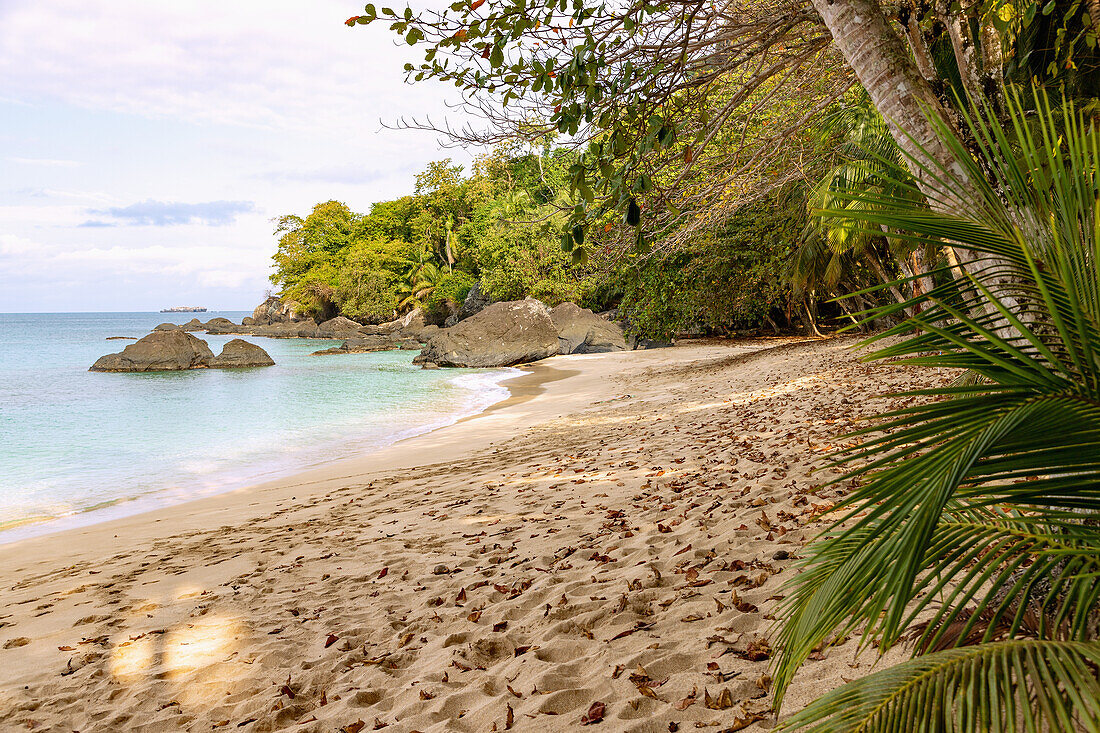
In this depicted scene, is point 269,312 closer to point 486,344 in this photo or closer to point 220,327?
point 220,327

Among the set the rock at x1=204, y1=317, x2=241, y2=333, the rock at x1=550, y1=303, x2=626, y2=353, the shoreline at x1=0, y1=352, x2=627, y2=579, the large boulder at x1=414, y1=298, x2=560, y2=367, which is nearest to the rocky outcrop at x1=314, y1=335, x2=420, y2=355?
the large boulder at x1=414, y1=298, x2=560, y2=367

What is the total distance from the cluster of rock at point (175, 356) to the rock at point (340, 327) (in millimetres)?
17711

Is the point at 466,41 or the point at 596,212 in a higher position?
the point at 466,41

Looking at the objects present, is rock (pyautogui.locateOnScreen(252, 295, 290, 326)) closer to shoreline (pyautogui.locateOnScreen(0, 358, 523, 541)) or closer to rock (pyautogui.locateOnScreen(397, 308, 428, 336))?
rock (pyautogui.locateOnScreen(397, 308, 428, 336))

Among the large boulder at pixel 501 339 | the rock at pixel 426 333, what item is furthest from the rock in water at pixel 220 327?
the large boulder at pixel 501 339

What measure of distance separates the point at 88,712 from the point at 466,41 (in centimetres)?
379

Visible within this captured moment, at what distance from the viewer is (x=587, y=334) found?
90.6 feet

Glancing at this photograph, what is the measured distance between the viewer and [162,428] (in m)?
15.5

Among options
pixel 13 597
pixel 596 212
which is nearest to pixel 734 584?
pixel 596 212

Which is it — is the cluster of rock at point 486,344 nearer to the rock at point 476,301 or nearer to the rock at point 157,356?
the rock at point 157,356

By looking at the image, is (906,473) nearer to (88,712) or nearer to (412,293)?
(88,712)

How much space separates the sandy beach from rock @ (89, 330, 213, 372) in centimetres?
2324

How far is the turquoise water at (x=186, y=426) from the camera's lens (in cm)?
1010

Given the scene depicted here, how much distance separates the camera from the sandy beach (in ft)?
8.98
